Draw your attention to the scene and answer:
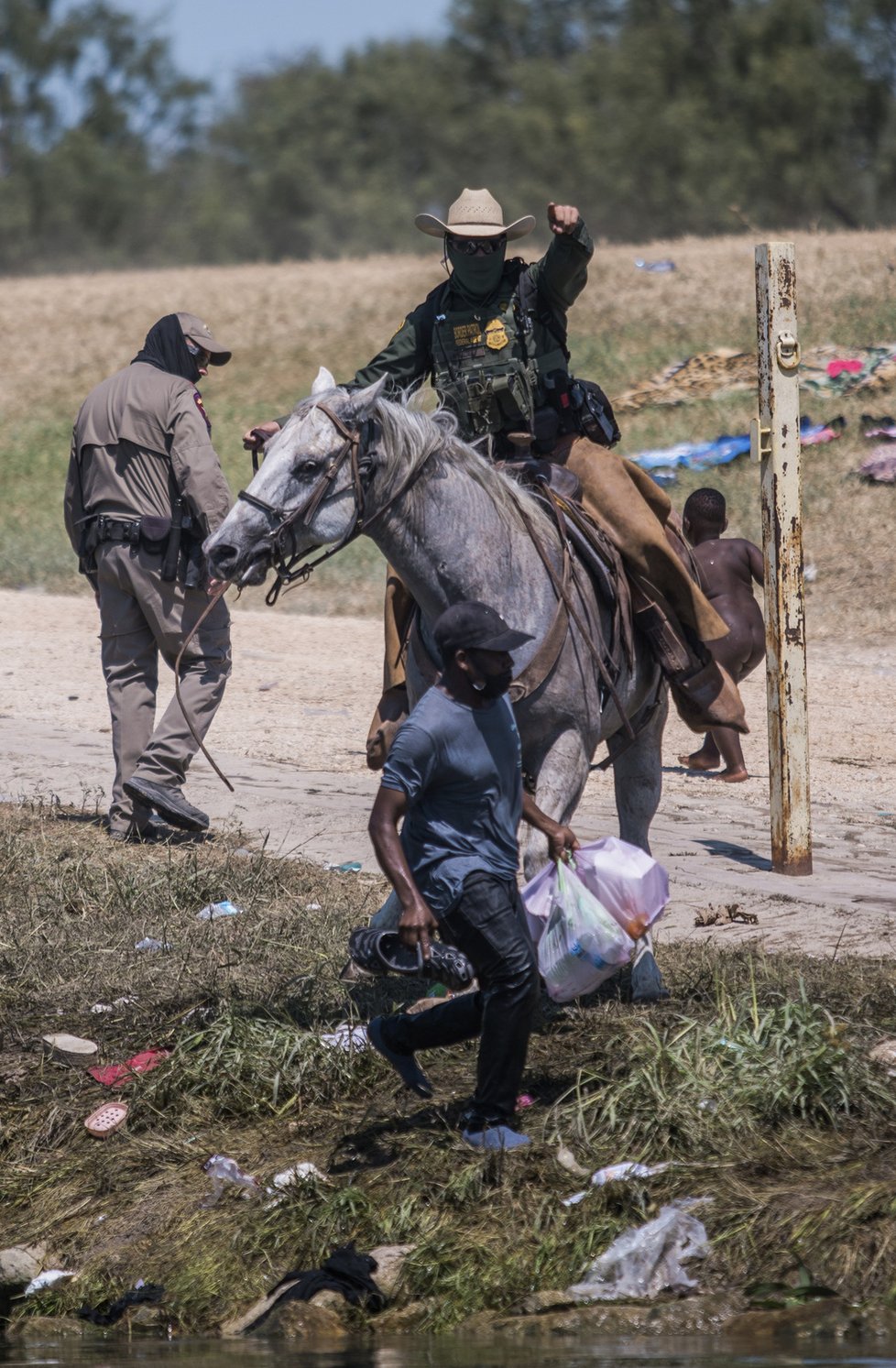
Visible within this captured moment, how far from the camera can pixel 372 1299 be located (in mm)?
5312

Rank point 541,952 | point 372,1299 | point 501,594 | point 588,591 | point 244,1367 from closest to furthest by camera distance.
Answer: point 244,1367, point 372,1299, point 541,952, point 501,594, point 588,591

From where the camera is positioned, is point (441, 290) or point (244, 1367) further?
point (441, 290)

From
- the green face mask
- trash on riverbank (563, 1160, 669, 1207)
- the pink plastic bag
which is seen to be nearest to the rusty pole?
the green face mask

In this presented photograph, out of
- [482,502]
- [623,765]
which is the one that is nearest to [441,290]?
[482,502]

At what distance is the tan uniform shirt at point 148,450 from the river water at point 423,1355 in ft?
16.4

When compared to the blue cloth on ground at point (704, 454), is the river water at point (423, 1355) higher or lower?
lower

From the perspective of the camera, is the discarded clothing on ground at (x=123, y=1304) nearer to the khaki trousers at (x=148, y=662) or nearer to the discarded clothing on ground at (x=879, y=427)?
the khaki trousers at (x=148, y=662)

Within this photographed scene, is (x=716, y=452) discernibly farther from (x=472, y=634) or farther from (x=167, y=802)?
(x=472, y=634)

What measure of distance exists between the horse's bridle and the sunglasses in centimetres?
123

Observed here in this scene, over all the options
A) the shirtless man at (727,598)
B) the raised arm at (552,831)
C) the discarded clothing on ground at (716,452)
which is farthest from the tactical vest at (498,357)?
the discarded clothing on ground at (716,452)

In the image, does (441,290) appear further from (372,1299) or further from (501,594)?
(372,1299)

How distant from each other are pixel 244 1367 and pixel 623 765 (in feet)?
11.9

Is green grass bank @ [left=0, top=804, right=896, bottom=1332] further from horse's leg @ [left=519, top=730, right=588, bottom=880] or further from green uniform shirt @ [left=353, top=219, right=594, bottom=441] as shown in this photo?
green uniform shirt @ [left=353, top=219, right=594, bottom=441]

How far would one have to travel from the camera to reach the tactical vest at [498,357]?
24.8 feet
